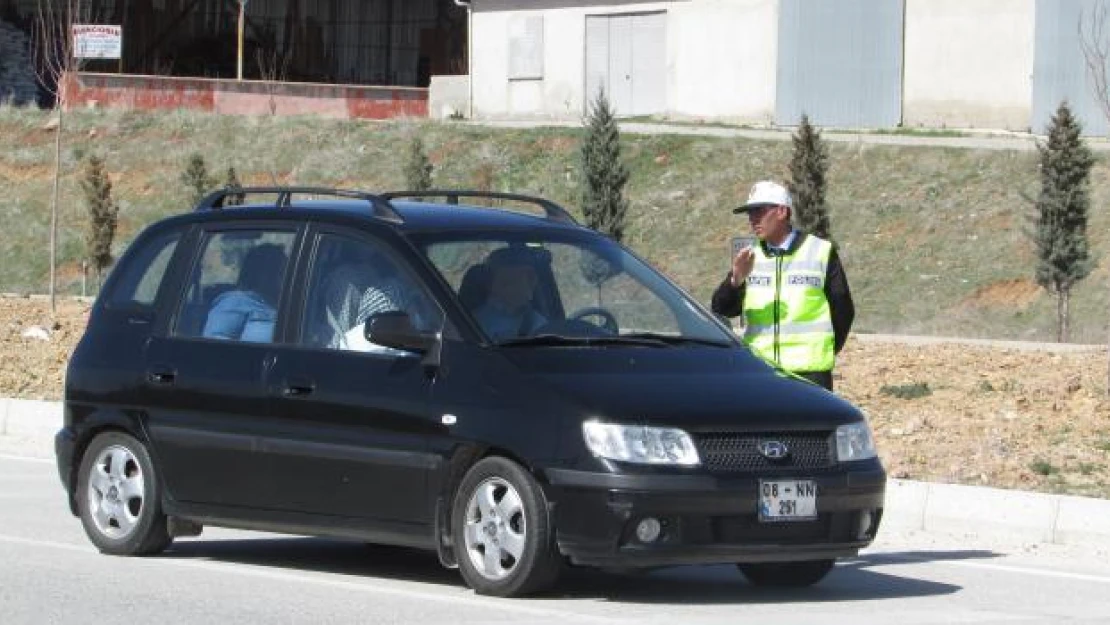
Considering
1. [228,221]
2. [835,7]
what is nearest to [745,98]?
[835,7]

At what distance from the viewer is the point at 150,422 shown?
11.9 metres

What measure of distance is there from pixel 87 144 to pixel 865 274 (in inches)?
829

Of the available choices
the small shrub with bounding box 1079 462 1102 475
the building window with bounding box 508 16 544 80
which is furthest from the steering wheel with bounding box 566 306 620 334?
the building window with bounding box 508 16 544 80

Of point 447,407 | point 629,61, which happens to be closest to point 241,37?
point 629,61

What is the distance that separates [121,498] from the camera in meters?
Answer: 12.0

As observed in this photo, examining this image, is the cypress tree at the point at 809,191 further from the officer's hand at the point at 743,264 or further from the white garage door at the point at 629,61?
the officer's hand at the point at 743,264

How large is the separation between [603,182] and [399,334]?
3037 cm

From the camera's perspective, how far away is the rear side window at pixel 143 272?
1238 centimetres

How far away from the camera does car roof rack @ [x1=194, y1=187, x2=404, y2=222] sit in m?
11.4

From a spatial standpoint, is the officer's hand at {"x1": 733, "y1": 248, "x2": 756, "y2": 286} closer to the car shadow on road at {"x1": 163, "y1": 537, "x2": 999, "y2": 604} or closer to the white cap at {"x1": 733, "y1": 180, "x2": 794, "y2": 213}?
the white cap at {"x1": 733, "y1": 180, "x2": 794, "y2": 213}

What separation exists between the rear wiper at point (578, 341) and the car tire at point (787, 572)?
1094mm

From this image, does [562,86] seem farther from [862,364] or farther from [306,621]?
[306,621]

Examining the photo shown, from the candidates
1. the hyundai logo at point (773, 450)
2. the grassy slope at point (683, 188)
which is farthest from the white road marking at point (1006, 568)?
the grassy slope at point (683, 188)

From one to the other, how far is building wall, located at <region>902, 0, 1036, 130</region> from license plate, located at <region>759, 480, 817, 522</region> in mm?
37090
